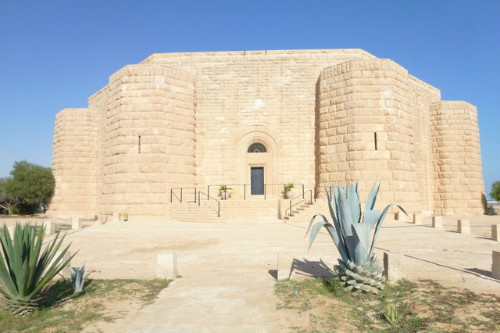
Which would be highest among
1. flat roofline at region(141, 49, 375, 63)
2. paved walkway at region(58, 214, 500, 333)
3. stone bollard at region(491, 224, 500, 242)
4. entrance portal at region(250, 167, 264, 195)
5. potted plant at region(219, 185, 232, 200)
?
flat roofline at region(141, 49, 375, 63)

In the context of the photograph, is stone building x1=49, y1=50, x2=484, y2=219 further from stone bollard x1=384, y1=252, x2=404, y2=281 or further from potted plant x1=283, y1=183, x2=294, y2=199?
stone bollard x1=384, y1=252, x2=404, y2=281

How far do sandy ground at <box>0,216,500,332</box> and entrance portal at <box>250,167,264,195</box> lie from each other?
7.08m

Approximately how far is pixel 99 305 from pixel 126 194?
12.5 metres

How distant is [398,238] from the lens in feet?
32.7

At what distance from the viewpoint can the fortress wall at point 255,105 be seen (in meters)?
18.7

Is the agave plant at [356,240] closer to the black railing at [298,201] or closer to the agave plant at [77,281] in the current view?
the agave plant at [77,281]

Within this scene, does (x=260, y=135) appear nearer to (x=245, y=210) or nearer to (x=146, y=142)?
(x=245, y=210)

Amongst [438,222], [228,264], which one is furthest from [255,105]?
[228,264]

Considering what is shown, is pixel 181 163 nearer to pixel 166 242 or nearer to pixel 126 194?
pixel 126 194

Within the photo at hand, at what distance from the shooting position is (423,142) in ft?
67.3

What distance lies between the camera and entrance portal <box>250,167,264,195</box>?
63.0 ft

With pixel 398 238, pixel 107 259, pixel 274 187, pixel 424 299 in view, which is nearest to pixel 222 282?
pixel 424 299

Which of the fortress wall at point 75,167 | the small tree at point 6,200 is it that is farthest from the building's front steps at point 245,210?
the small tree at point 6,200

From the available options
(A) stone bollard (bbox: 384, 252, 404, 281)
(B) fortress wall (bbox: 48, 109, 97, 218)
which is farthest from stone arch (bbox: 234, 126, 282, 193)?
(A) stone bollard (bbox: 384, 252, 404, 281)
